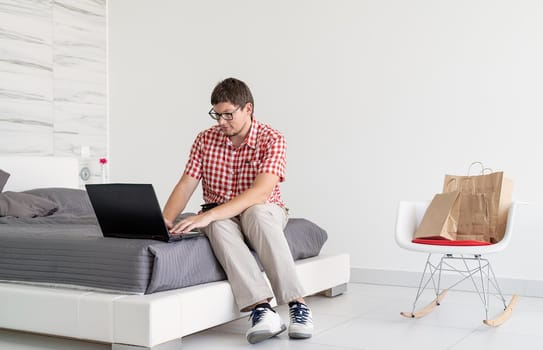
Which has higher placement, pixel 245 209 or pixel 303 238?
pixel 245 209

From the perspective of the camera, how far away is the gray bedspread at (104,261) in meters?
2.79

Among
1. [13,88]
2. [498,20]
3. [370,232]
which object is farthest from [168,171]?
[498,20]

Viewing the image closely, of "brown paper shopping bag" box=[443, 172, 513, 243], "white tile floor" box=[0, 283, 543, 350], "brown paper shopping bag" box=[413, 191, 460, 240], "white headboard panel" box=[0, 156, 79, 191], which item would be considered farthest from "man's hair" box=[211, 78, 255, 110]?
"white headboard panel" box=[0, 156, 79, 191]

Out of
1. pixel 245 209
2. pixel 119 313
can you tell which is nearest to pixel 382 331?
pixel 245 209

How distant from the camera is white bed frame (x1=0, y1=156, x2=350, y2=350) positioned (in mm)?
2686

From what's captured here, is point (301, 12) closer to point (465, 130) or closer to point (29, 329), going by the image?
point (465, 130)

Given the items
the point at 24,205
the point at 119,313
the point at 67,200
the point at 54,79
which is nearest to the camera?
the point at 119,313

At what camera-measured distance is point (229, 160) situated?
344cm

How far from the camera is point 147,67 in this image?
5852 millimetres

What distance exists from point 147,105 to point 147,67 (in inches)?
11.7

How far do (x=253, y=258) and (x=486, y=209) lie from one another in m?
1.29

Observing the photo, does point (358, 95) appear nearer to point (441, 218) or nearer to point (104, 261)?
point (441, 218)

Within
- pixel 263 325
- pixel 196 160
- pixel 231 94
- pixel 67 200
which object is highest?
pixel 231 94

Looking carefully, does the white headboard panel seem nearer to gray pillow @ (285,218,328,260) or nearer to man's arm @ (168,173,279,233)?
gray pillow @ (285,218,328,260)
